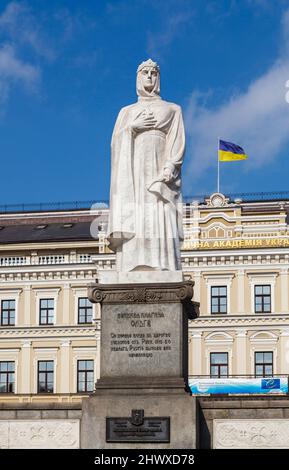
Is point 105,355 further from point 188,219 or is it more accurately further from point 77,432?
point 188,219

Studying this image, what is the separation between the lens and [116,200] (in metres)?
22.6

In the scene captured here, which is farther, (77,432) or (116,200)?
(116,200)

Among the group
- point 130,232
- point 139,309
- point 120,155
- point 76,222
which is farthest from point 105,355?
point 76,222

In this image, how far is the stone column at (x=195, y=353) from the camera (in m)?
78.1

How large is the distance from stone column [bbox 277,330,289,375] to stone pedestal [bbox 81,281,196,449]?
5514cm

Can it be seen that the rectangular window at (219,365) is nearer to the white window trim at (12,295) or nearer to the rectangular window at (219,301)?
the rectangular window at (219,301)

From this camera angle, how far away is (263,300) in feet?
259

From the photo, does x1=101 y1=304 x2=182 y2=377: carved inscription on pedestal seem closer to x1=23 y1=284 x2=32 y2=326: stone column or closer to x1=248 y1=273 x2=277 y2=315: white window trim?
x1=248 y1=273 x2=277 y2=315: white window trim

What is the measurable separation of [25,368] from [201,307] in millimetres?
13021

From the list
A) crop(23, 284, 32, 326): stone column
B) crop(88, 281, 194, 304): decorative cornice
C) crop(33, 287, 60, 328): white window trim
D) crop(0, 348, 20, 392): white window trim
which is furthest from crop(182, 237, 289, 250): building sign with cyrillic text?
crop(88, 281, 194, 304): decorative cornice

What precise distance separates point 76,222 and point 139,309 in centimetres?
7325
